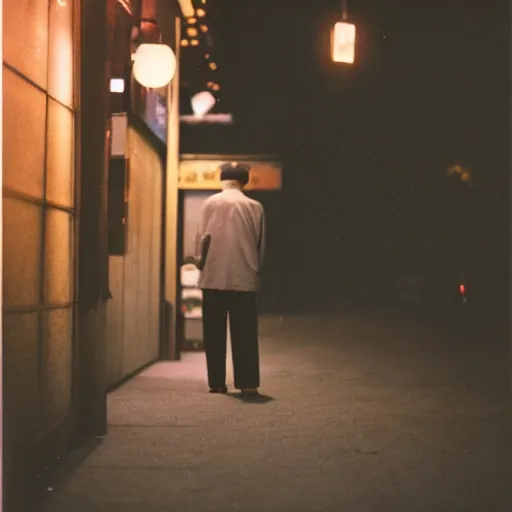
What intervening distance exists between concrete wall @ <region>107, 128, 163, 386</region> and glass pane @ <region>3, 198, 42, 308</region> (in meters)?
3.33

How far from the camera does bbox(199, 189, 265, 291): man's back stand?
822 cm

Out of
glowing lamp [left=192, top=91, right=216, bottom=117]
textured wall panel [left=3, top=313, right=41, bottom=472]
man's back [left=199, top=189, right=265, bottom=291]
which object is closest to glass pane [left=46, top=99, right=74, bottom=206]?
textured wall panel [left=3, top=313, right=41, bottom=472]

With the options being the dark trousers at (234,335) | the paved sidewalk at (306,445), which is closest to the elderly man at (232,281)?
the dark trousers at (234,335)

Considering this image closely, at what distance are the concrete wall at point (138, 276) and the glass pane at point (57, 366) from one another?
8.15ft

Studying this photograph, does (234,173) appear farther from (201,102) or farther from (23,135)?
(201,102)

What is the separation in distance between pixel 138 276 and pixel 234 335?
2167 mm

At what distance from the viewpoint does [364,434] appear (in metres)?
6.49

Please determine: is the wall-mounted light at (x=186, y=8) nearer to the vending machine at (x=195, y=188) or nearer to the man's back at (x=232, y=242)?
the vending machine at (x=195, y=188)

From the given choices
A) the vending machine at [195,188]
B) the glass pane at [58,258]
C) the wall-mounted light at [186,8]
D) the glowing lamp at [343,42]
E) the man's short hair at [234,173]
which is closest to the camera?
the glass pane at [58,258]

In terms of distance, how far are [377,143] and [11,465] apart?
128 feet

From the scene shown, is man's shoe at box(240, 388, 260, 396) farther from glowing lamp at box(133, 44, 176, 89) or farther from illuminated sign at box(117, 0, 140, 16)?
illuminated sign at box(117, 0, 140, 16)

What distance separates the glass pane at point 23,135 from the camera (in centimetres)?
452

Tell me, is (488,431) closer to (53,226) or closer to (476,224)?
(53,226)

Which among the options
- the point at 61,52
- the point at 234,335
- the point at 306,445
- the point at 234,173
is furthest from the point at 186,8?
the point at 306,445
